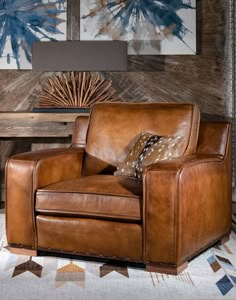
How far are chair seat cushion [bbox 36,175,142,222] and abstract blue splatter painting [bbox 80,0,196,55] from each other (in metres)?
1.97

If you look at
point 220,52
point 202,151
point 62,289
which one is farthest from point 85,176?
point 220,52

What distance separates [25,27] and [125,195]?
243cm

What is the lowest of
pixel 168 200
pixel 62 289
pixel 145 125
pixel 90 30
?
pixel 62 289

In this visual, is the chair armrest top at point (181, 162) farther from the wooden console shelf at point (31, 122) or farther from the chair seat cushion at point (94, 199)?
the wooden console shelf at point (31, 122)

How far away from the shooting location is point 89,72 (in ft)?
15.4

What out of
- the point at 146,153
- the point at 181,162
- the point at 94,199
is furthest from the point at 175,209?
the point at 146,153

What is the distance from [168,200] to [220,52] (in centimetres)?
239

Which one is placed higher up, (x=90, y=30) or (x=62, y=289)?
(x=90, y=30)

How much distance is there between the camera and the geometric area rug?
7.85ft

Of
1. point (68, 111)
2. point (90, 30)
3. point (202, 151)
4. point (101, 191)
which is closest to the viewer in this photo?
point (101, 191)

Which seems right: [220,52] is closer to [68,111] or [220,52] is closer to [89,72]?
[89,72]

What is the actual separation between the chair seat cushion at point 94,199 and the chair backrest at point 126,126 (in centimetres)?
34

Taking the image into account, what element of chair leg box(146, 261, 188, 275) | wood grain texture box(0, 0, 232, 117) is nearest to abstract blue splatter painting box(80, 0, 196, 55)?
wood grain texture box(0, 0, 232, 117)

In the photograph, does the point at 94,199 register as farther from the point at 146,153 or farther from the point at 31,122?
the point at 31,122
